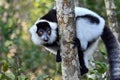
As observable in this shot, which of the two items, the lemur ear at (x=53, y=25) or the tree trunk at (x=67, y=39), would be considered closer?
the tree trunk at (x=67, y=39)

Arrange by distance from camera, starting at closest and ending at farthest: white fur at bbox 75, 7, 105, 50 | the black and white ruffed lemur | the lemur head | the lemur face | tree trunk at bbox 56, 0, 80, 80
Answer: tree trunk at bbox 56, 0, 80, 80 → white fur at bbox 75, 7, 105, 50 → the black and white ruffed lemur → the lemur head → the lemur face

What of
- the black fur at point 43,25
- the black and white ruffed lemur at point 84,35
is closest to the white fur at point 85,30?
the black and white ruffed lemur at point 84,35

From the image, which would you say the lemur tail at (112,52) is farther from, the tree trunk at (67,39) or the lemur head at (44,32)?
the tree trunk at (67,39)

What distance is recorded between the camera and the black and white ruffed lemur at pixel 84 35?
17.3ft

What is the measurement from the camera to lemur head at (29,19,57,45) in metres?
5.39

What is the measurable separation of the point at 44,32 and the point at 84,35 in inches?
24.3

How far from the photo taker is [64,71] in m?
4.55

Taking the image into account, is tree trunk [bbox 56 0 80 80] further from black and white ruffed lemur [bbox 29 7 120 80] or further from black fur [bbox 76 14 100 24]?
black fur [bbox 76 14 100 24]

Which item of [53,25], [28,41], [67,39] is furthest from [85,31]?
[28,41]

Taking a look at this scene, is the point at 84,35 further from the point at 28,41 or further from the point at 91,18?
the point at 28,41

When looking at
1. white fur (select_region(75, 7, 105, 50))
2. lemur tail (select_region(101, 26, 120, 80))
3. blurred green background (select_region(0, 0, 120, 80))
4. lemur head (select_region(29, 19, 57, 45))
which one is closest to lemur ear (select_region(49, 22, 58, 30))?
lemur head (select_region(29, 19, 57, 45))

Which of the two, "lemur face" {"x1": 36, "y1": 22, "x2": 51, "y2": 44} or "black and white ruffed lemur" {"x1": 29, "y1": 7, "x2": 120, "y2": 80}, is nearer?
"black and white ruffed lemur" {"x1": 29, "y1": 7, "x2": 120, "y2": 80}

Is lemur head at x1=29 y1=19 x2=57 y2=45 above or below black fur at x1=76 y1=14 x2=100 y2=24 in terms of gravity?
below

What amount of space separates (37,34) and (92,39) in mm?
783
